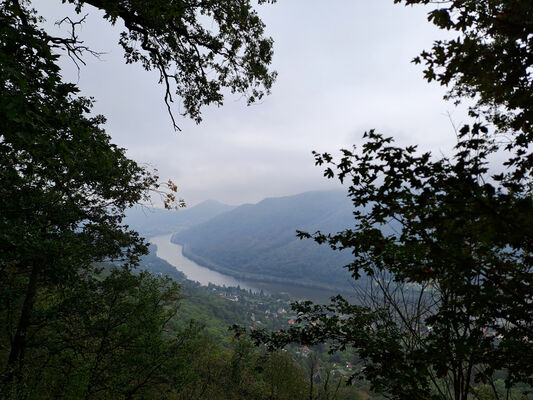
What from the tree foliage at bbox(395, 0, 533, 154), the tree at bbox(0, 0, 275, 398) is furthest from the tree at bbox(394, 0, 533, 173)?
the tree at bbox(0, 0, 275, 398)

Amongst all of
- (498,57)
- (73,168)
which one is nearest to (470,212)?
(498,57)

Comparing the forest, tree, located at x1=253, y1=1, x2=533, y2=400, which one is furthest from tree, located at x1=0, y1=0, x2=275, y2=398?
tree, located at x1=253, y1=1, x2=533, y2=400

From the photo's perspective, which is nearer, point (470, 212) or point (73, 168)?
point (470, 212)

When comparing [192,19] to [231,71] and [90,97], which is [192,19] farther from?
[90,97]

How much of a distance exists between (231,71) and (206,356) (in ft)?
69.6

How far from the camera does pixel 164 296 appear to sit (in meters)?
12.3

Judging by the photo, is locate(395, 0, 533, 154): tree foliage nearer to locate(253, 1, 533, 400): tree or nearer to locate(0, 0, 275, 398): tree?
locate(253, 1, 533, 400): tree

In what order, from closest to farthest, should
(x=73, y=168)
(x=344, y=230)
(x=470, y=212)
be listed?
(x=470, y=212), (x=344, y=230), (x=73, y=168)

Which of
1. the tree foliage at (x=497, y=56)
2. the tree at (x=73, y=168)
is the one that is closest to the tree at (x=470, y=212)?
the tree foliage at (x=497, y=56)

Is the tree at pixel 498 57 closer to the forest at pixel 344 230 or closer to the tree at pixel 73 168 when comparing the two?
the forest at pixel 344 230

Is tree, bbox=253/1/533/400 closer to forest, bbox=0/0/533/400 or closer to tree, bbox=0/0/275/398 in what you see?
forest, bbox=0/0/533/400

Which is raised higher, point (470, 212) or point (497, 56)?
point (497, 56)

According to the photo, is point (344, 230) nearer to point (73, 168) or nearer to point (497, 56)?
point (497, 56)

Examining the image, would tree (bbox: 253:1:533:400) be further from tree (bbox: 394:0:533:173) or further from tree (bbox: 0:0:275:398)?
tree (bbox: 0:0:275:398)
